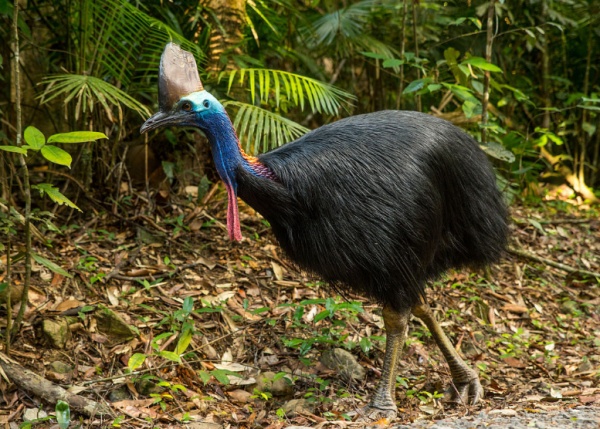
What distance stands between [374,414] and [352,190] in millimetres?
988

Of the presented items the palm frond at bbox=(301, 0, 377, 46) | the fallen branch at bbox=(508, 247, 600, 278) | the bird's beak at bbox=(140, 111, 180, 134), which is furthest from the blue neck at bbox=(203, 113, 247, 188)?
the fallen branch at bbox=(508, 247, 600, 278)

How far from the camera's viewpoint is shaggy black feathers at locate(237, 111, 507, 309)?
313cm

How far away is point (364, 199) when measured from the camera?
316cm

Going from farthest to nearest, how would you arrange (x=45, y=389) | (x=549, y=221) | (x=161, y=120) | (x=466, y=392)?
(x=549, y=221), (x=466, y=392), (x=45, y=389), (x=161, y=120)

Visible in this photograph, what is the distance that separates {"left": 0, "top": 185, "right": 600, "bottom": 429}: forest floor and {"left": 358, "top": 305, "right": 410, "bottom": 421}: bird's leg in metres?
0.11

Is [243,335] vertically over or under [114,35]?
under

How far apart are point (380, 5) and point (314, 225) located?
128 inches

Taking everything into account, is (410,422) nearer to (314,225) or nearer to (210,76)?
(314,225)

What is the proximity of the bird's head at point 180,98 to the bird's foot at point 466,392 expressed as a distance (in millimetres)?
1747

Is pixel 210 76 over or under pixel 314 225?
over

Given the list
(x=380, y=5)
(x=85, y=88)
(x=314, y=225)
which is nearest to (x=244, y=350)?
(x=314, y=225)

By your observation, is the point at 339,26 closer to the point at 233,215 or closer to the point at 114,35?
the point at 114,35

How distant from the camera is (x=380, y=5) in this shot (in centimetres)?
593

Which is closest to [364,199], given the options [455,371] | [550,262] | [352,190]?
[352,190]
